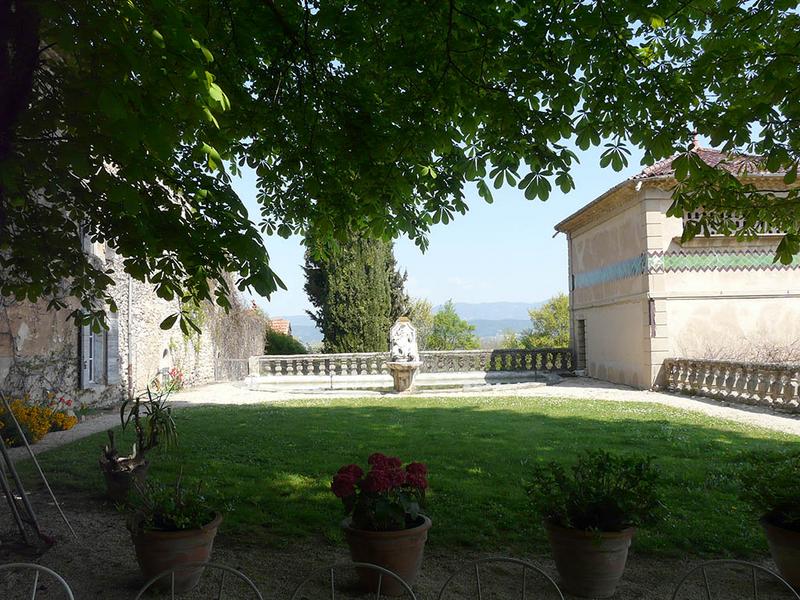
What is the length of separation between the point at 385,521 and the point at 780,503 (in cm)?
243

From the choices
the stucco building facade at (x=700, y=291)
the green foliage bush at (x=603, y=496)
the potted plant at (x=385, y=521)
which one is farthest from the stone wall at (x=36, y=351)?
the stucco building facade at (x=700, y=291)

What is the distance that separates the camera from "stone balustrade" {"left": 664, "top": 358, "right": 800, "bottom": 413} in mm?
11492

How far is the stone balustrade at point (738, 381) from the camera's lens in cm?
1149

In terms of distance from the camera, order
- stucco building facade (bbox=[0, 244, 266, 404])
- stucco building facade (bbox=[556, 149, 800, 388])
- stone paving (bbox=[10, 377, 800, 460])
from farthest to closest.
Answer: stucco building facade (bbox=[556, 149, 800, 388])
stucco building facade (bbox=[0, 244, 266, 404])
stone paving (bbox=[10, 377, 800, 460])

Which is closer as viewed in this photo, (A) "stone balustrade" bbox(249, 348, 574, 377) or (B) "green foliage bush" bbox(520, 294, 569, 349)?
(A) "stone balustrade" bbox(249, 348, 574, 377)

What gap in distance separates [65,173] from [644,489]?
4526mm

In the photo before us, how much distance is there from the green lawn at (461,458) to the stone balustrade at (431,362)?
6.16 m

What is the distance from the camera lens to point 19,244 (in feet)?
18.2

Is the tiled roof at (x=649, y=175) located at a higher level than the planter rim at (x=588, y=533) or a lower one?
higher

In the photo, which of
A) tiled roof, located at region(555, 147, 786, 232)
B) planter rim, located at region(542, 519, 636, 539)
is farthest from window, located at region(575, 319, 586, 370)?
planter rim, located at region(542, 519, 636, 539)

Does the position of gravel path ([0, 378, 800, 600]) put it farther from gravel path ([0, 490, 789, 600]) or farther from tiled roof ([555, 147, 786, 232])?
tiled roof ([555, 147, 786, 232])

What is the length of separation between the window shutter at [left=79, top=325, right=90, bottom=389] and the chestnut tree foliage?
22.7 feet

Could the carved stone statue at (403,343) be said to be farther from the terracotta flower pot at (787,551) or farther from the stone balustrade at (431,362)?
the terracotta flower pot at (787,551)

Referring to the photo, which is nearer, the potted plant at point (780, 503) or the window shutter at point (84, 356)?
the potted plant at point (780, 503)
